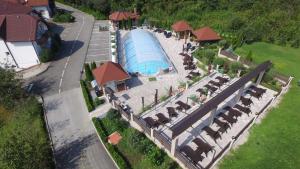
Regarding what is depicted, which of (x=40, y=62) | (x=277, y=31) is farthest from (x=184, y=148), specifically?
(x=277, y=31)

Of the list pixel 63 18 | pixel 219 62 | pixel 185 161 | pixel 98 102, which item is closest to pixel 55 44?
pixel 63 18

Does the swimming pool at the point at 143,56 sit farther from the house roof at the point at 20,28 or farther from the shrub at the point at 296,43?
the shrub at the point at 296,43

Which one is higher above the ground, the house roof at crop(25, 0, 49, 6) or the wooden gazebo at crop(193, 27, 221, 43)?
the house roof at crop(25, 0, 49, 6)

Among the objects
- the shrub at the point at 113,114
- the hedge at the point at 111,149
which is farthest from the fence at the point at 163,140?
the shrub at the point at 113,114

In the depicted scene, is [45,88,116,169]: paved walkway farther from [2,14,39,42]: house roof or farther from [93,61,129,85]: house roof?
[2,14,39,42]: house roof

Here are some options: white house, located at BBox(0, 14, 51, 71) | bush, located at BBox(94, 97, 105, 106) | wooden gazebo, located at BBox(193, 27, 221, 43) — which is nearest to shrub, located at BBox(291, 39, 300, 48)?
wooden gazebo, located at BBox(193, 27, 221, 43)

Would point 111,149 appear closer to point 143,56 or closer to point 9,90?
point 9,90

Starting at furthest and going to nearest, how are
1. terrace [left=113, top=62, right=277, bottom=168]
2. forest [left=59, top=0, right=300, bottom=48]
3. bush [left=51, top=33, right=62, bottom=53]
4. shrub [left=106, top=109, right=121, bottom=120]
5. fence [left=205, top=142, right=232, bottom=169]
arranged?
forest [left=59, top=0, right=300, bottom=48], bush [left=51, top=33, right=62, bottom=53], shrub [left=106, top=109, right=121, bottom=120], terrace [left=113, top=62, right=277, bottom=168], fence [left=205, top=142, right=232, bottom=169]
